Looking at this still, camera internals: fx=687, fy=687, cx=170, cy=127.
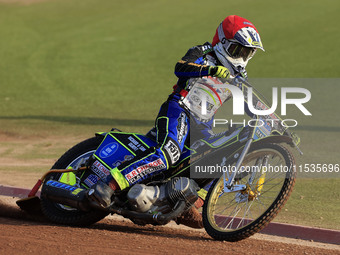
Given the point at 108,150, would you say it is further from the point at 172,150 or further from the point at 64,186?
the point at 172,150

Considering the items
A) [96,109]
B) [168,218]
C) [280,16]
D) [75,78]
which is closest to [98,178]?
[168,218]

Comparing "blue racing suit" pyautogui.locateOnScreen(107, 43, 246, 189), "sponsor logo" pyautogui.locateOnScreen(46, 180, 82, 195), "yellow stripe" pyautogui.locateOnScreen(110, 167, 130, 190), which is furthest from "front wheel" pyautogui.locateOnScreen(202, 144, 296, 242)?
"sponsor logo" pyautogui.locateOnScreen(46, 180, 82, 195)

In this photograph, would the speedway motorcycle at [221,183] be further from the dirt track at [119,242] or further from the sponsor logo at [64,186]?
the dirt track at [119,242]

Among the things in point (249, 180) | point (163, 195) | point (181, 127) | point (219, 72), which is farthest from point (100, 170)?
point (219, 72)

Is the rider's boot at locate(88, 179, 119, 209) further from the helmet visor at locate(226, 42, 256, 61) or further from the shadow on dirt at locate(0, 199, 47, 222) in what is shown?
the helmet visor at locate(226, 42, 256, 61)

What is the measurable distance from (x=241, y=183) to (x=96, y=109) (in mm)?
10752

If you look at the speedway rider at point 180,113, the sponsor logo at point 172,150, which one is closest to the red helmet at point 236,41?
the speedway rider at point 180,113

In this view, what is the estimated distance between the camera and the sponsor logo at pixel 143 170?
21.9 ft

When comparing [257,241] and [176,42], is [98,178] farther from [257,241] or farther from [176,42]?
[176,42]

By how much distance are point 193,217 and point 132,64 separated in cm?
1656

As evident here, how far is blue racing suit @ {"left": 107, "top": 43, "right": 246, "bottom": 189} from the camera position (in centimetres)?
665

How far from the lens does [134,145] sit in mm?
6977

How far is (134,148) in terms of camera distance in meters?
6.95

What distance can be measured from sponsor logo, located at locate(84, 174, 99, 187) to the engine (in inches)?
24.2
